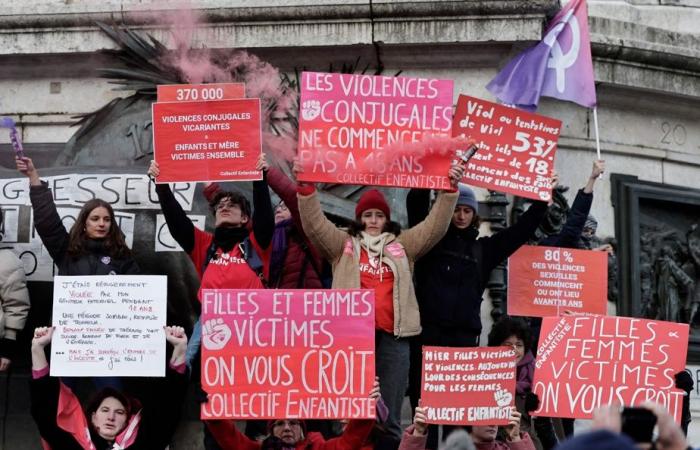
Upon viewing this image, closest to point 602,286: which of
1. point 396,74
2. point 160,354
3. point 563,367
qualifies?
point 563,367

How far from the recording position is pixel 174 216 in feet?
36.4

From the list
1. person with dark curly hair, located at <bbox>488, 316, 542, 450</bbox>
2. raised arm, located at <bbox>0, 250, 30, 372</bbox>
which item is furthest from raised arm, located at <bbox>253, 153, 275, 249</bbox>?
raised arm, located at <bbox>0, 250, 30, 372</bbox>

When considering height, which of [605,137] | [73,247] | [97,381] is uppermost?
[605,137]

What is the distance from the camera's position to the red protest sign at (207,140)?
36.1 feet

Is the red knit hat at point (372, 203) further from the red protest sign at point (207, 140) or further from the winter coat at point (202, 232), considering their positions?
the red protest sign at point (207, 140)

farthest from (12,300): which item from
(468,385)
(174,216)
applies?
(468,385)

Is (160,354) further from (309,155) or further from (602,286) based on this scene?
(602,286)

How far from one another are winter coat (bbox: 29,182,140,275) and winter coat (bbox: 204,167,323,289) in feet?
3.32

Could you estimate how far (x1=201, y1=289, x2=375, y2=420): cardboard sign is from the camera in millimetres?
10008

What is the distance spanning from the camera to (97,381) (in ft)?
35.8

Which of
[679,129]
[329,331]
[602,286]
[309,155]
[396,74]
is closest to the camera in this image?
[329,331]

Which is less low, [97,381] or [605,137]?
[605,137]

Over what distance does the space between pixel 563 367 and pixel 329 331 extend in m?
1.77

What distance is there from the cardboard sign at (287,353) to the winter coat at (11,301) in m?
2.01
